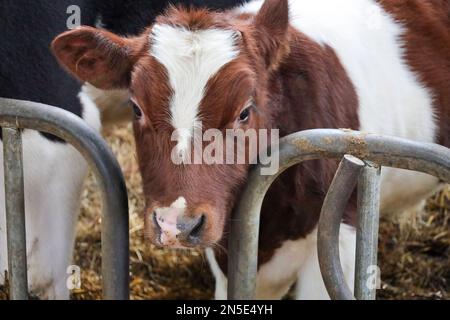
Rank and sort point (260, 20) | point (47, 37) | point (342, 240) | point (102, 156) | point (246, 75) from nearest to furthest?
point (102, 156), point (246, 75), point (260, 20), point (342, 240), point (47, 37)

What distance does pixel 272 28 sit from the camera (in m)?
2.45

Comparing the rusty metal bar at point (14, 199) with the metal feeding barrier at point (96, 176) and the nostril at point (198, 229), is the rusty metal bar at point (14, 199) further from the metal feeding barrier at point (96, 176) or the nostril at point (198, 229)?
the nostril at point (198, 229)

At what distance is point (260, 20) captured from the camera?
2441mm

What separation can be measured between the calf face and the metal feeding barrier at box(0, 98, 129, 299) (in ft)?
0.33

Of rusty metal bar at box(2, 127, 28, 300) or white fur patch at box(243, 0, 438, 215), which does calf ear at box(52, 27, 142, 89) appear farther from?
white fur patch at box(243, 0, 438, 215)

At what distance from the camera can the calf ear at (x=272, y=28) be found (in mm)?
2420

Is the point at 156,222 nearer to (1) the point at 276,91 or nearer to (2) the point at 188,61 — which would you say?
(2) the point at 188,61

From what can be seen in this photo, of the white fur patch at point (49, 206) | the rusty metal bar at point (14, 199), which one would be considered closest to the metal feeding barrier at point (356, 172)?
the rusty metal bar at point (14, 199)

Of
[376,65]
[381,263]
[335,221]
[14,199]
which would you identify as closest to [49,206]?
[14,199]

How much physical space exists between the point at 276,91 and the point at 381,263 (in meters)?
1.79

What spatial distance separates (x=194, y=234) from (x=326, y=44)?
992mm

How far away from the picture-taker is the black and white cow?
9.64ft
